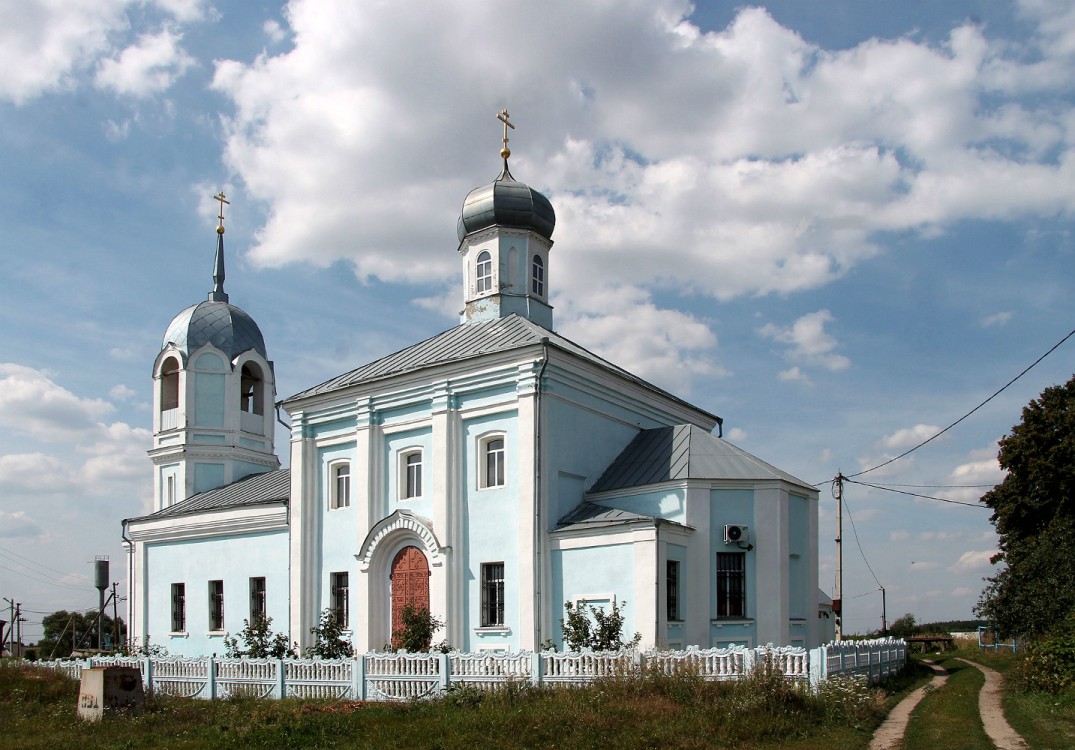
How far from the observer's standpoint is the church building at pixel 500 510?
20156 millimetres

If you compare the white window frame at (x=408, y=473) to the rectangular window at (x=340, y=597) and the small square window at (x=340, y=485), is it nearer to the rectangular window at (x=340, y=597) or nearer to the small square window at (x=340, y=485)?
the small square window at (x=340, y=485)

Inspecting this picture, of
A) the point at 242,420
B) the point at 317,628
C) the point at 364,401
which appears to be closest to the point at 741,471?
the point at 364,401

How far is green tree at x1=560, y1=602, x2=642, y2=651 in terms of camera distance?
61.3ft

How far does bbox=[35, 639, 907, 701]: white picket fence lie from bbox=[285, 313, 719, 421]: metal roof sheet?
691 cm

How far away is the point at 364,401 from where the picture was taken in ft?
77.8

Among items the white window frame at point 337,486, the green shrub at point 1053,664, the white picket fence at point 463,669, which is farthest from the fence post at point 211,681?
the green shrub at point 1053,664

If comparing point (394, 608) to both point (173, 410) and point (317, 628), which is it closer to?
point (317, 628)

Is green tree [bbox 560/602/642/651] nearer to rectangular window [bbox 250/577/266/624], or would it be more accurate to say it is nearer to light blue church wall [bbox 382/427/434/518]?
light blue church wall [bbox 382/427/434/518]

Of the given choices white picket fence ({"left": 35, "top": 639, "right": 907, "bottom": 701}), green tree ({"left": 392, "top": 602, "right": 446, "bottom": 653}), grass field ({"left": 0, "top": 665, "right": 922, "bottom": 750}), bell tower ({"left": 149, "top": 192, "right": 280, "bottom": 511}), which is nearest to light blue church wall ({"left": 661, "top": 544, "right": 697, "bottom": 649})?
white picket fence ({"left": 35, "top": 639, "right": 907, "bottom": 701})

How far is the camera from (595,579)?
19.8 metres

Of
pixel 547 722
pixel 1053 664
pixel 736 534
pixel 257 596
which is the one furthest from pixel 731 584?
pixel 257 596

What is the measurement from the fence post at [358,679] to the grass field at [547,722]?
5.37 feet

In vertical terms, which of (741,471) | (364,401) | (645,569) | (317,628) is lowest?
(317,628)

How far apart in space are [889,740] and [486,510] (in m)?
10.4
